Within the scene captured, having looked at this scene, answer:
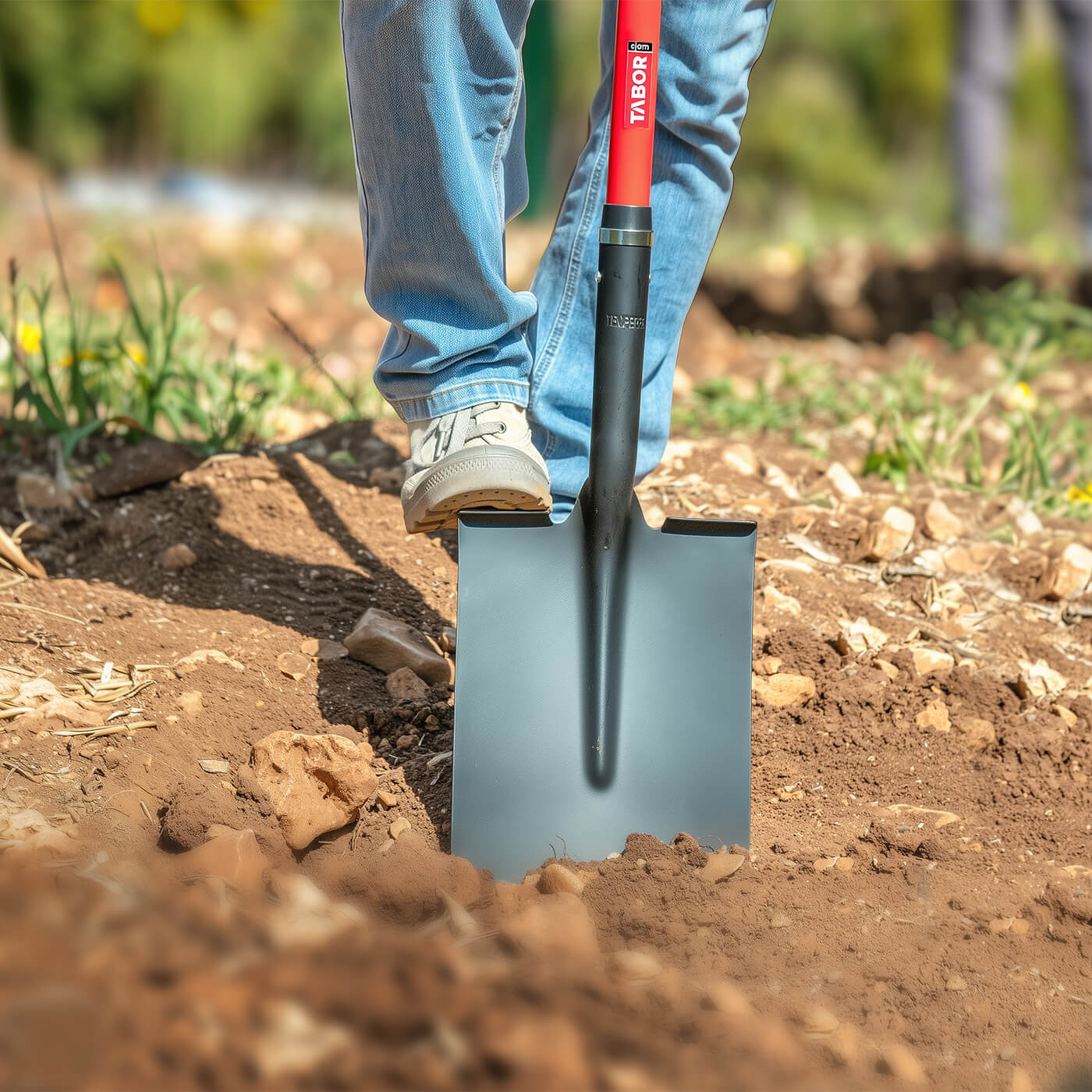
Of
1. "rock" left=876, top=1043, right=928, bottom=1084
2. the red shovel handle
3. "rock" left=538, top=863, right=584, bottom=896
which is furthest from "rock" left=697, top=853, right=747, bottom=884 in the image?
the red shovel handle

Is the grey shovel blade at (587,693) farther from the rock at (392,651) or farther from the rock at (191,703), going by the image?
the rock at (191,703)

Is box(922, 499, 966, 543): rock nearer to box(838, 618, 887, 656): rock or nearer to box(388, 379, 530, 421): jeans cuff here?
box(838, 618, 887, 656): rock

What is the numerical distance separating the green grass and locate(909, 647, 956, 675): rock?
1180mm

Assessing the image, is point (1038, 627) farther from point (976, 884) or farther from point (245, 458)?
point (245, 458)

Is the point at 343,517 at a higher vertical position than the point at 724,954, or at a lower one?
higher

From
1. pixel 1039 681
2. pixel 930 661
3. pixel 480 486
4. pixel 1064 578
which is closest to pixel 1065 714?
pixel 1039 681

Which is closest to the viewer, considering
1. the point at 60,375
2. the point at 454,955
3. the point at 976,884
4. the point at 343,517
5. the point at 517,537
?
the point at 454,955

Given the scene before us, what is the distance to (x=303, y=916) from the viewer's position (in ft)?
2.65

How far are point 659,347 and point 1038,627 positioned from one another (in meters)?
0.71

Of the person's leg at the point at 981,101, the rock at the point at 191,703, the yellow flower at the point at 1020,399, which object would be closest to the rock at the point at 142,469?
the rock at the point at 191,703

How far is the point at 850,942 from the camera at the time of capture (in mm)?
1046

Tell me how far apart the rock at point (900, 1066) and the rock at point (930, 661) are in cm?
67

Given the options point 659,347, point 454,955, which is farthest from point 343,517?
point 454,955

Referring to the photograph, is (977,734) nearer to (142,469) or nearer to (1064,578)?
(1064,578)
